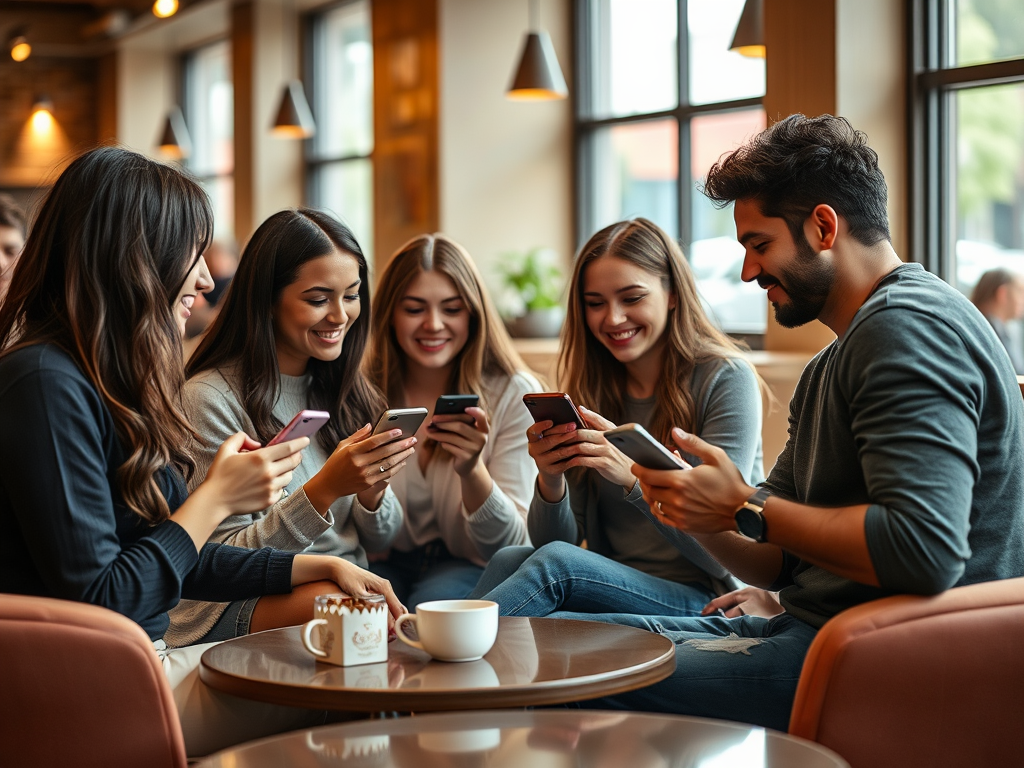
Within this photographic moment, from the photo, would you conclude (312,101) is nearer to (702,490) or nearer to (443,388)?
(443,388)

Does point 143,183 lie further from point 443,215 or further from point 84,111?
point 84,111

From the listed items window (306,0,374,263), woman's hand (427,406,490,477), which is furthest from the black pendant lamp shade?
woman's hand (427,406,490,477)

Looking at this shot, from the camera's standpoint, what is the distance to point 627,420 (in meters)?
3.04

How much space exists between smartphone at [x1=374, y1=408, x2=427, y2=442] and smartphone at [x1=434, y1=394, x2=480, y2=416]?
210mm

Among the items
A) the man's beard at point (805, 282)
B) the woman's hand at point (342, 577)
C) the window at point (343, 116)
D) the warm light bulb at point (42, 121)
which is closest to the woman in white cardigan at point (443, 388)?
the woman's hand at point (342, 577)

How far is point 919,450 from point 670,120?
4.42 meters

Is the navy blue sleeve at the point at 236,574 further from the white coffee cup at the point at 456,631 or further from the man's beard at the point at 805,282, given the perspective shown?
the man's beard at the point at 805,282

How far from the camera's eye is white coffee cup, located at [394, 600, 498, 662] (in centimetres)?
174

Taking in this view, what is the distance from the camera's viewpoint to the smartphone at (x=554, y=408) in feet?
8.33

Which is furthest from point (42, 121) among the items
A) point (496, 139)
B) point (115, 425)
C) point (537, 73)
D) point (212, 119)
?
point (115, 425)

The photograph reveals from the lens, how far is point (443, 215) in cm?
629

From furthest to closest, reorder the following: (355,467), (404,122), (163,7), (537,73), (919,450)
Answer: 1. (404,122)
2. (163,7)
3. (537,73)
4. (355,467)
5. (919,450)

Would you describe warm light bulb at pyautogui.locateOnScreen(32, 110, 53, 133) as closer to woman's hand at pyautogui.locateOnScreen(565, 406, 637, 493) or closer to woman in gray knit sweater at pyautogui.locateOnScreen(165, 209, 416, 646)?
woman in gray knit sweater at pyautogui.locateOnScreen(165, 209, 416, 646)

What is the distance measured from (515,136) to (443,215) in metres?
0.62
